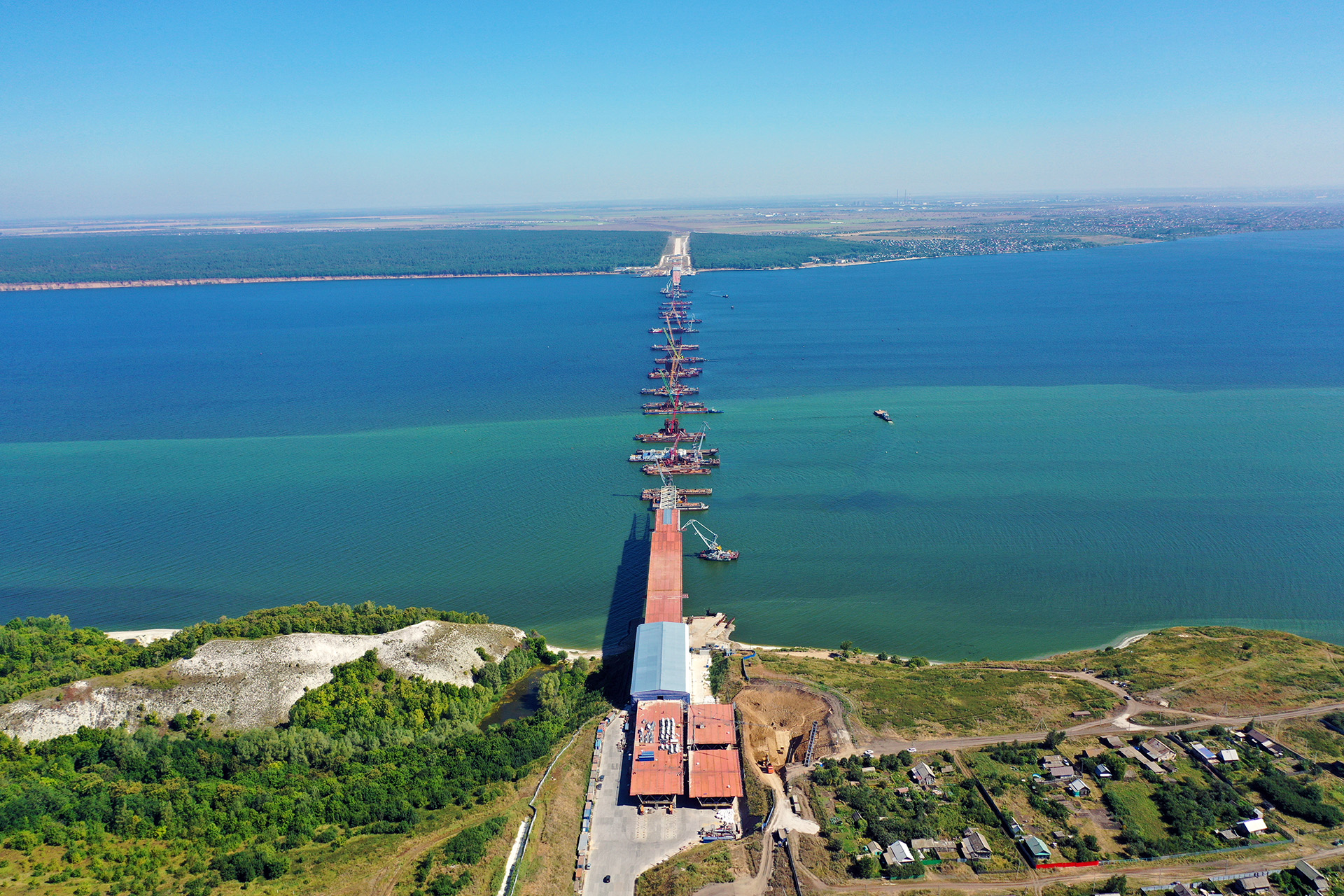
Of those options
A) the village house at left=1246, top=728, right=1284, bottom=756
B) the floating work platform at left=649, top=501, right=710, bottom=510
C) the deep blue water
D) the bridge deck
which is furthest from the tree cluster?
Answer: the deep blue water

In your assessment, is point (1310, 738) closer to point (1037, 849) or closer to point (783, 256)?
point (1037, 849)

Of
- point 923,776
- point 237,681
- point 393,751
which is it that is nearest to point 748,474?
point 923,776

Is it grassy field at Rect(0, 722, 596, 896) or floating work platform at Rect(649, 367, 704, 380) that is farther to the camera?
floating work platform at Rect(649, 367, 704, 380)

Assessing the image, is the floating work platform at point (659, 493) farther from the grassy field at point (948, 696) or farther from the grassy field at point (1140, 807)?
the grassy field at point (1140, 807)

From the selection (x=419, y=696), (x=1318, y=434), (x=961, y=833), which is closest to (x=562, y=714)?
(x=419, y=696)

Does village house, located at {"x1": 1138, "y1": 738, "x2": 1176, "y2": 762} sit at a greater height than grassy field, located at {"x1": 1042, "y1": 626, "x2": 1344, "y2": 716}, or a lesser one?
lesser

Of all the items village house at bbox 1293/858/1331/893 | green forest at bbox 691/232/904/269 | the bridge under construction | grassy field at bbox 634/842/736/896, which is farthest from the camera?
green forest at bbox 691/232/904/269

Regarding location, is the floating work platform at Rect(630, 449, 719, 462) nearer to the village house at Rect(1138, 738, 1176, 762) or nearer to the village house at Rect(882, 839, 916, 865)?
the village house at Rect(1138, 738, 1176, 762)
